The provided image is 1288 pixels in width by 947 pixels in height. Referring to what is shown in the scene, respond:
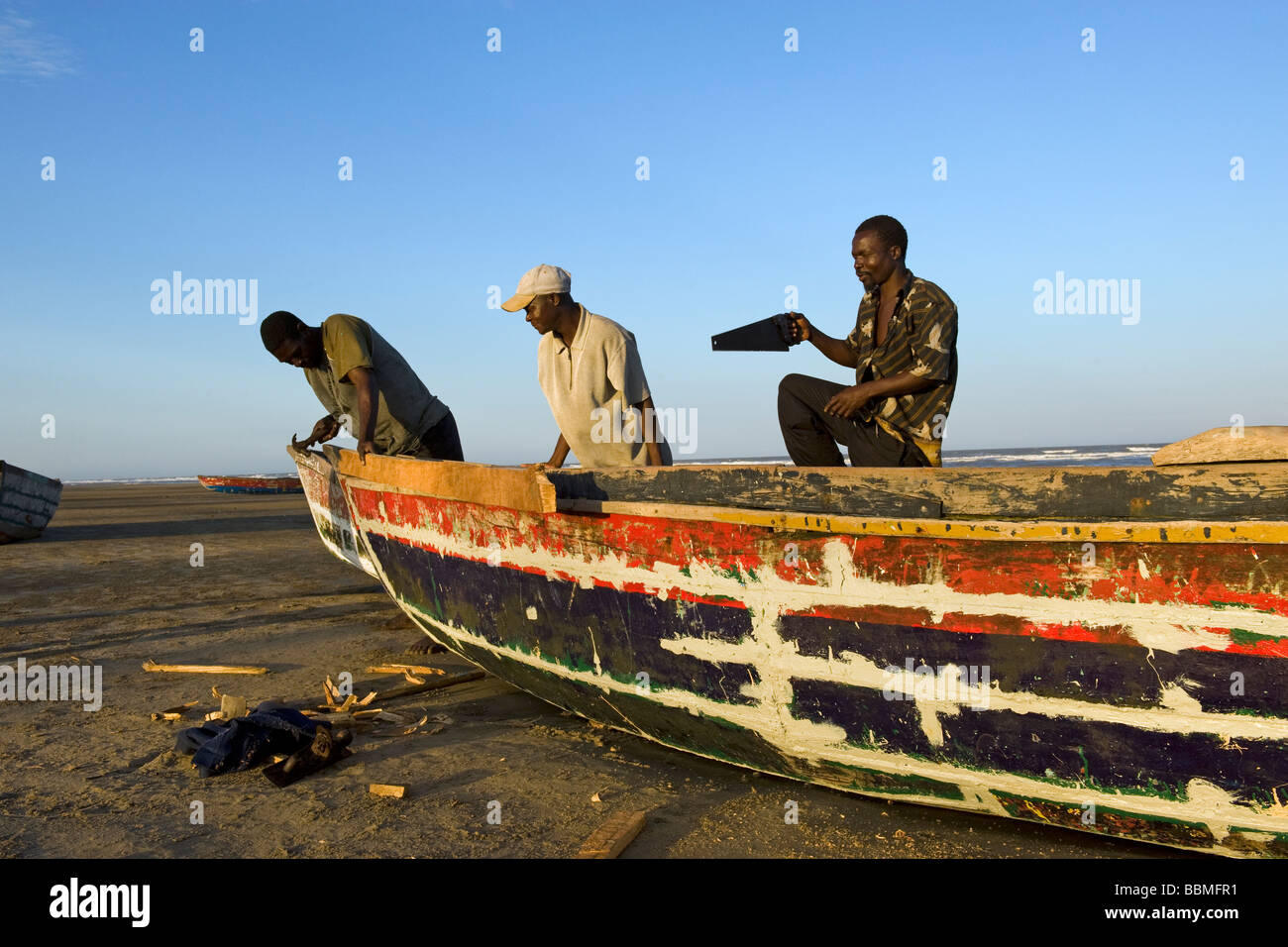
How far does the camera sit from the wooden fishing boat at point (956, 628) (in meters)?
2.26

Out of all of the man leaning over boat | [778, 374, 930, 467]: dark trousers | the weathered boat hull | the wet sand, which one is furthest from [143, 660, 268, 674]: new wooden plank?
[778, 374, 930, 467]: dark trousers

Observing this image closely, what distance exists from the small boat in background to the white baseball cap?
32158 millimetres

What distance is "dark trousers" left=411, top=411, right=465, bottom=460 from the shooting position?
644cm

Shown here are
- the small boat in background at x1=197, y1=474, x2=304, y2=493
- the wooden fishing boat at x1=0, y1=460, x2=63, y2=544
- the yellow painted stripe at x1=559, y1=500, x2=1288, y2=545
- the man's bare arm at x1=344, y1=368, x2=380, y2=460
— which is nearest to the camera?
the yellow painted stripe at x1=559, y1=500, x2=1288, y2=545

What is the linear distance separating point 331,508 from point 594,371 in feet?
15.1

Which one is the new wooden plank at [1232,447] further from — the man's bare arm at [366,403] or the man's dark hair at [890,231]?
the man's bare arm at [366,403]

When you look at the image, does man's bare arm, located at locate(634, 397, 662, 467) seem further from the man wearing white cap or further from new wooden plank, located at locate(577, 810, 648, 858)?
new wooden plank, located at locate(577, 810, 648, 858)

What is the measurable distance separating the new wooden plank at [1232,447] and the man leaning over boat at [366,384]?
4.69m

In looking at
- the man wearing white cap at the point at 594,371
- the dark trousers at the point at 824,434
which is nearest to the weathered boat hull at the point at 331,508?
the man wearing white cap at the point at 594,371

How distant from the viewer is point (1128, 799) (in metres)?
2.42

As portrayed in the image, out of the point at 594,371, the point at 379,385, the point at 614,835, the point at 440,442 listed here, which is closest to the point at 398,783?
the point at 614,835

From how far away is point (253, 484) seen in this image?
1423 inches

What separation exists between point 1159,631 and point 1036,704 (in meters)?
0.42
